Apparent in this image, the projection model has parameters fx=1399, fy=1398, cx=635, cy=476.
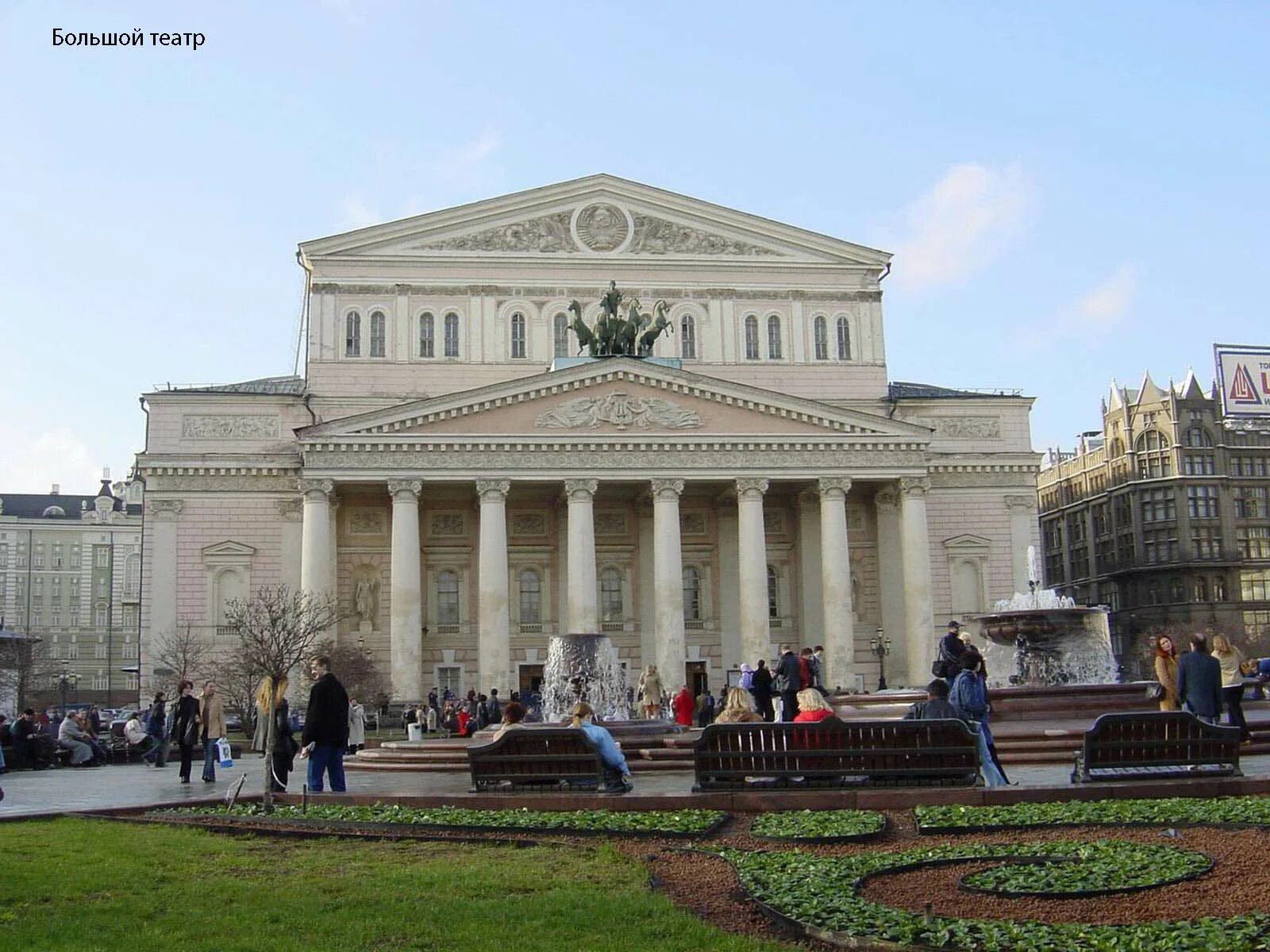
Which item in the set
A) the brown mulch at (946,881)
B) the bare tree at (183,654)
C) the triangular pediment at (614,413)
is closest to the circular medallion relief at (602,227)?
the triangular pediment at (614,413)

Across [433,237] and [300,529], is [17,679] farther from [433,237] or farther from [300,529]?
[433,237]

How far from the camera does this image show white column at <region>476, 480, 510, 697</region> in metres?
49.6

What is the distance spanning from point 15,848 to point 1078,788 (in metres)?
10.5

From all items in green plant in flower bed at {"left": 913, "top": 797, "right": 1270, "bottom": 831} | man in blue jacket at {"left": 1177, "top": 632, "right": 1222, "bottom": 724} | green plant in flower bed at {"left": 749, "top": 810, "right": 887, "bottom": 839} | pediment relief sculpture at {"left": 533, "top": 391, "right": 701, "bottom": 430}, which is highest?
pediment relief sculpture at {"left": 533, "top": 391, "right": 701, "bottom": 430}

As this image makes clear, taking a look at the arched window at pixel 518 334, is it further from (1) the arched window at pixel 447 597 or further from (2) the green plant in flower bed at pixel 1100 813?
(2) the green plant in flower bed at pixel 1100 813

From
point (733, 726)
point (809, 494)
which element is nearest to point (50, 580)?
point (809, 494)

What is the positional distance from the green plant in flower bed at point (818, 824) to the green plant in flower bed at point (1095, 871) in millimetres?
2026

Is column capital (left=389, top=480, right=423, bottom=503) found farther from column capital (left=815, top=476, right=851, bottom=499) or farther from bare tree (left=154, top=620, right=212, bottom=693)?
column capital (left=815, top=476, right=851, bottom=499)

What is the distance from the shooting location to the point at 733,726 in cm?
1578

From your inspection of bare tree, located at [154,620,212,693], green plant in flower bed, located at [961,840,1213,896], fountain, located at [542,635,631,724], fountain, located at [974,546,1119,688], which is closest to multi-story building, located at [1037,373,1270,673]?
Answer: bare tree, located at [154,620,212,693]

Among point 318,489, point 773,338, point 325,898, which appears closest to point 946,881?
point 325,898

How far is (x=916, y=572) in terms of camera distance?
5247cm

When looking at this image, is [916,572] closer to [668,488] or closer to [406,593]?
[668,488]

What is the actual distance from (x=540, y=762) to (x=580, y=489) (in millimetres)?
34165
